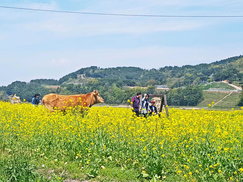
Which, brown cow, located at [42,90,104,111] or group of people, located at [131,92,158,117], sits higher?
brown cow, located at [42,90,104,111]

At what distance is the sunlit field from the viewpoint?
31.1ft

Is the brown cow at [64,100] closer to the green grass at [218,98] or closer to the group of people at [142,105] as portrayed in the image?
the group of people at [142,105]

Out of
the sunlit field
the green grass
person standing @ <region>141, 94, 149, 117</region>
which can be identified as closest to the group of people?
person standing @ <region>141, 94, 149, 117</region>

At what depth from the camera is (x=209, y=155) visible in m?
9.52

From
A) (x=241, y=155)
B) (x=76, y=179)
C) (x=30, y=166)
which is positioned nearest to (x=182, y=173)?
(x=241, y=155)

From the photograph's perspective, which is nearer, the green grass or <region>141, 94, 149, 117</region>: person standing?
<region>141, 94, 149, 117</region>: person standing

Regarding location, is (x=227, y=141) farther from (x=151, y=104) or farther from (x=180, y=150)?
(x=151, y=104)

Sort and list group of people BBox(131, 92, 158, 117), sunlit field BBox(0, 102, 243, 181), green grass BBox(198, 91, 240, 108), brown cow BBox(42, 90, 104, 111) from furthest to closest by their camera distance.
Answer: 1. green grass BBox(198, 91, 240, 108)
2. brown cow BBox(42, 90, 104, 111)
3. group of people BBox(131, 92, 158, 117)
4. sunlit field BBox(0, 102, 243, 181)

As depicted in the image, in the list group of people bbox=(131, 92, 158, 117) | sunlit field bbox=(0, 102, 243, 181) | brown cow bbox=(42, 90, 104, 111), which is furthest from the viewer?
brown cow bbox=(42, 90, 104, 111)

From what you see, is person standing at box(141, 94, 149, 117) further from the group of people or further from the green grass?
the green grass

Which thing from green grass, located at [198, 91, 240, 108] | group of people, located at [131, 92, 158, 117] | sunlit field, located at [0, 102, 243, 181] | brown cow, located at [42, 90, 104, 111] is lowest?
green grass, located at [198, 91, 240, 108]

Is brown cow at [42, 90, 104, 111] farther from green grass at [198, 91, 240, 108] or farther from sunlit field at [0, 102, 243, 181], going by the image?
green grass at [198, 91, 240, 108]

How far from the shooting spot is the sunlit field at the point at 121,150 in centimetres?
948

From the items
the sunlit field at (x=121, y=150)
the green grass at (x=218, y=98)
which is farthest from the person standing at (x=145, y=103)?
A: the green grass at (x=218, y=98)
